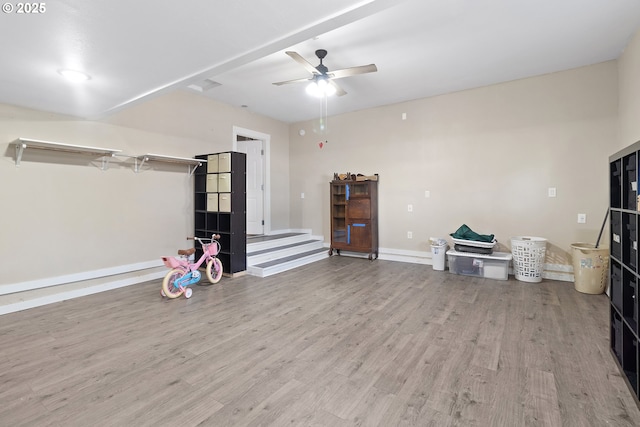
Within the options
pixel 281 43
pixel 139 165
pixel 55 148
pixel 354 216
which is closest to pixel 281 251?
pixel 354 216

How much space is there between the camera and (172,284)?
3.54m

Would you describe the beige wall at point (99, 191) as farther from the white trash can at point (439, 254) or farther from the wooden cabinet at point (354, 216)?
the white trash can at point (439, 254)

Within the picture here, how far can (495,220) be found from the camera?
4570 millimetres

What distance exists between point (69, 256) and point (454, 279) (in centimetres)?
513

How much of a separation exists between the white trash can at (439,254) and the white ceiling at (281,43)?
8.30ft

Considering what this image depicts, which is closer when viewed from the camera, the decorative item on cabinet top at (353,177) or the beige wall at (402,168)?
the beige wall at (402,168)

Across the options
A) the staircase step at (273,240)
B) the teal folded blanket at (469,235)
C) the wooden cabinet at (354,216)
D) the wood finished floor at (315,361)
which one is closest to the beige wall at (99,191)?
the wood finished floor at (315,361)

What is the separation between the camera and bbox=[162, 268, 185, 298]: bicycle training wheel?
3416 millimetres

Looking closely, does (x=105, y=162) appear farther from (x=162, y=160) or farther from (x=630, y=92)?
(x=630, y=92)

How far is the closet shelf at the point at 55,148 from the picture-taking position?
3.10 metres

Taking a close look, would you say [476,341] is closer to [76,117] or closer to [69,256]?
[69,256]

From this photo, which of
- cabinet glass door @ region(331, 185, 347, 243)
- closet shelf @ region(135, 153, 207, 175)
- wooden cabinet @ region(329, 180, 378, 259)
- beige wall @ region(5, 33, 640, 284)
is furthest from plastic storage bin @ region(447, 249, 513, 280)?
closet shelf @ region(135, 153, 207, 175)

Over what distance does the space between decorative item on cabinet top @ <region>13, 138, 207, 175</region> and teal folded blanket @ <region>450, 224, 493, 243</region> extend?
4.25m

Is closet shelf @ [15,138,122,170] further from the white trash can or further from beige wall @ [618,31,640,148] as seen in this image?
beige wall @ [618,31,640,148]
